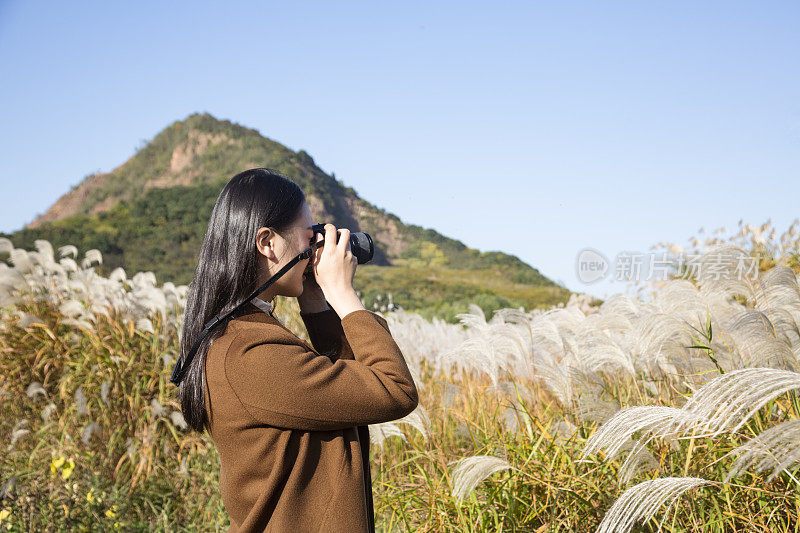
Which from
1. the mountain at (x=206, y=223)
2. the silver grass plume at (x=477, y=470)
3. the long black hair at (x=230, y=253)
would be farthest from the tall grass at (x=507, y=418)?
the mountain at (x=206, y=223)

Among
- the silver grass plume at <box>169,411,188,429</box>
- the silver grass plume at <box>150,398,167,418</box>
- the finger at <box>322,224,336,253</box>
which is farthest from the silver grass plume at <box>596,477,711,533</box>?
the silver grass plume at <box>150,398,167,418</box>

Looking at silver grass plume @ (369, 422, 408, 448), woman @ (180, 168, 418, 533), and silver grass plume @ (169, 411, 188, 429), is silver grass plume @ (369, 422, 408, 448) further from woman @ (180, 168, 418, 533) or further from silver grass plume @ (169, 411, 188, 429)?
silver grass plume @ (169, 411, 188, 429)

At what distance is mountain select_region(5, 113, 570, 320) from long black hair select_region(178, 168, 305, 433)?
1025 cm

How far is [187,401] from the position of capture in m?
1.55

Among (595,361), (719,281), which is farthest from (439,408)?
(719,281)

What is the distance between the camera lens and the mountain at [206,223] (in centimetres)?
2017

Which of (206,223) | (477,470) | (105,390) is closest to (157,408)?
(105,390)

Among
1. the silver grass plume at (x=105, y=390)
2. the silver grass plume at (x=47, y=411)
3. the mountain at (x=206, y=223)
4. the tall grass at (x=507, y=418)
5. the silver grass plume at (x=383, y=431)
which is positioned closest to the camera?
the tall grass at (x=507, y=418)

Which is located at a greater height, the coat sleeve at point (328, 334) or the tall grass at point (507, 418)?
the coat sleeve at point (328, 334)

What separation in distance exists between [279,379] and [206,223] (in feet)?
100

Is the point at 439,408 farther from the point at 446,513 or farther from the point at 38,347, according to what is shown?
the point at 38,347

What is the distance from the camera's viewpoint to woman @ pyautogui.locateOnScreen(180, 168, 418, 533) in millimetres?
1364

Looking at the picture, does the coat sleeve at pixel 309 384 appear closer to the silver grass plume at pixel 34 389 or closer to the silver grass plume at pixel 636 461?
the silver grass plume at pixel 636 461

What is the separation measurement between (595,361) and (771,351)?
2.74 ft
